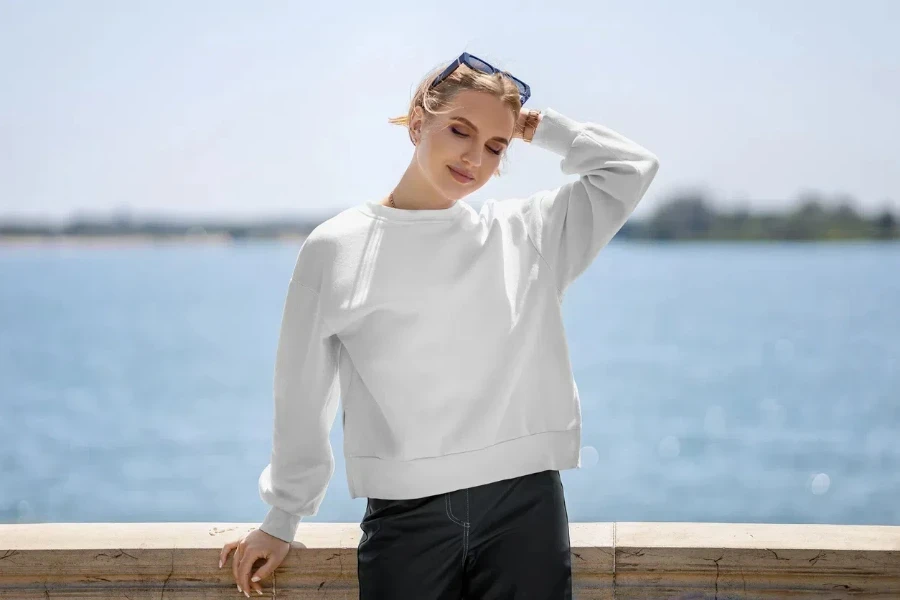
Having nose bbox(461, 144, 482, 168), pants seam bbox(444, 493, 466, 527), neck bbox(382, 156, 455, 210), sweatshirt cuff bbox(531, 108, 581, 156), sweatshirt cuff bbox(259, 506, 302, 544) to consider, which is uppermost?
sweatshirt cuff bbox(531, 108, 581, 156)

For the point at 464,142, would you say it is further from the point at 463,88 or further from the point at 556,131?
the point at 556,131

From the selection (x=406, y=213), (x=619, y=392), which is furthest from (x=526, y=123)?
(x=619, y=392)

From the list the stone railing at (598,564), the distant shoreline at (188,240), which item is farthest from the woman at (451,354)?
the distant shoreline at (188,240)

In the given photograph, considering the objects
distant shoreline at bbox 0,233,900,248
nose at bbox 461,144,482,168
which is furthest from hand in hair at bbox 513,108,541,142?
distant shoreline at bbox 0,233,900,248

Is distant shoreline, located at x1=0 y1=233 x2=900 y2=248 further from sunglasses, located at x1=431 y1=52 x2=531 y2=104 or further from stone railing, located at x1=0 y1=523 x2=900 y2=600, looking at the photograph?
sunglasses, located at x1=431 y1=52 x2=531 y2=104

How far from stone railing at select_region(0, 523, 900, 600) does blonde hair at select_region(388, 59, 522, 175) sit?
783 millimetres

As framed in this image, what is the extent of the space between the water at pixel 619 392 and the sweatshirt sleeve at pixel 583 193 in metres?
16.2

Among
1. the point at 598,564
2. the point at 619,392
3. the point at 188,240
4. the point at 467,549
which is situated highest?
the point at 467,549

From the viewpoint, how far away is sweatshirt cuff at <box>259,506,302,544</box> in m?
1.67

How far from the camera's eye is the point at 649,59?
3850cm

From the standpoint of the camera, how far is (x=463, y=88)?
61.3 inches

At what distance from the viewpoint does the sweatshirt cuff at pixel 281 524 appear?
167 centimetres

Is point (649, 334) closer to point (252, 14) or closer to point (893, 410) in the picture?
point (893, 410)

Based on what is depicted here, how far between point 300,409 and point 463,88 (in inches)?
23.4
